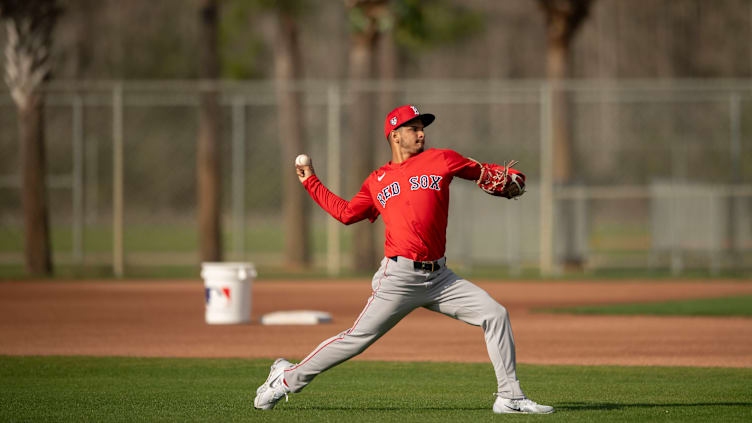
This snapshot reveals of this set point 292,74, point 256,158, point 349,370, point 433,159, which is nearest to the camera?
point 433,159

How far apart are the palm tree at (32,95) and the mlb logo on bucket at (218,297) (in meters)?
9.90

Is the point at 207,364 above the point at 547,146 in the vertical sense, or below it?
below

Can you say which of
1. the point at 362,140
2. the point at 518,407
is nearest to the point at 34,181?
the point at 362,140

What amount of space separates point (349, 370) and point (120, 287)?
1164cm

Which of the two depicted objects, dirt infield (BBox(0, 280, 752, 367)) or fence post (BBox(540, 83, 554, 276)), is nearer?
dirt infield (BBox(0, 280, 752, 367))

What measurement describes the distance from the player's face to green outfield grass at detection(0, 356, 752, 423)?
1903mm

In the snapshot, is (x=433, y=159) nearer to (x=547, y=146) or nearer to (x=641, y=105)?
(x=547, y=146)

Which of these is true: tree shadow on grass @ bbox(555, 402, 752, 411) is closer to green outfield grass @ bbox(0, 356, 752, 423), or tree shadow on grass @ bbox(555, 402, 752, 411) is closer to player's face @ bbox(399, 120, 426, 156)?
green outfield grass @ bbox(0, 356, 752, 423)

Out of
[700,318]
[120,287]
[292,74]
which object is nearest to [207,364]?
[700,318]

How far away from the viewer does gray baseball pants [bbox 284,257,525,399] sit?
7820 millimetres

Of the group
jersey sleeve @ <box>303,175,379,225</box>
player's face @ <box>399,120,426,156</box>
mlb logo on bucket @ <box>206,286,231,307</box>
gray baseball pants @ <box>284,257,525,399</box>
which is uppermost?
player's face @ <box>399,120,426,156</box>

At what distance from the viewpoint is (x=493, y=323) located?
7832mm

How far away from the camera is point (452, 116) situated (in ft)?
180

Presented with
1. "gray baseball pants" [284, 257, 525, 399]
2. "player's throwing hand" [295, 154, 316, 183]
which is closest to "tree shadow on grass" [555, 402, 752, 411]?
"gray baseball pants" [284, 257, 525, 399]
